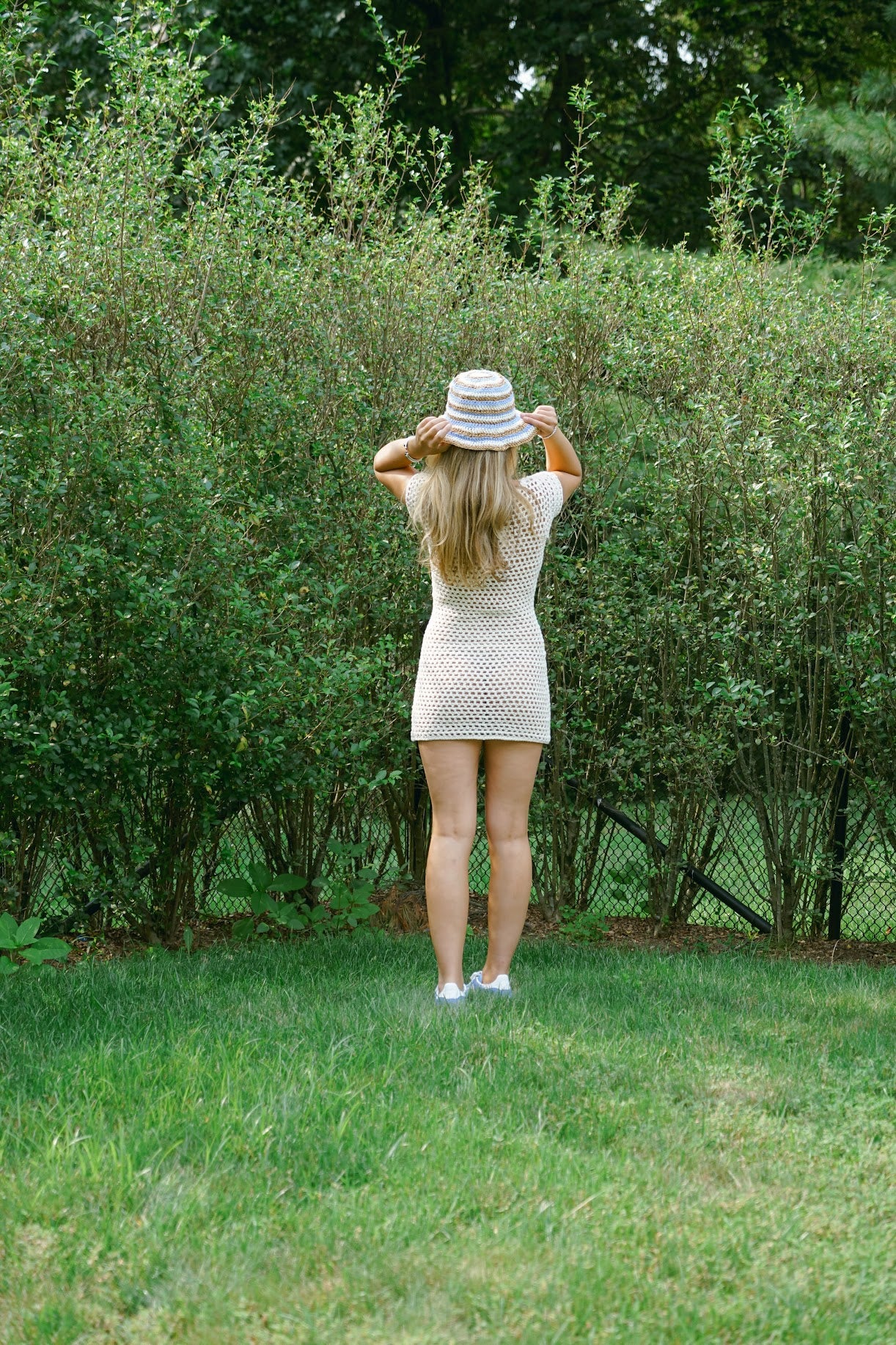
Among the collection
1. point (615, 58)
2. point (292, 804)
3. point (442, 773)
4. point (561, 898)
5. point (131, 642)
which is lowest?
point (561, 898)

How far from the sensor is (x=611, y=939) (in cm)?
591

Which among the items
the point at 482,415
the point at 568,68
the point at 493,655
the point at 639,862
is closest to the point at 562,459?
the point at 482,415

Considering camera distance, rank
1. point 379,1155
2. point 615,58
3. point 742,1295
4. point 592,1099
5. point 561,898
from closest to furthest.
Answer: point 742,1295, point 379,1155, point 592,1099, point 561,898, point 615,58

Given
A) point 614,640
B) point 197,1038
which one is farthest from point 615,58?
point 197,1038

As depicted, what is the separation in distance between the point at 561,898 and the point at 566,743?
0.76 m

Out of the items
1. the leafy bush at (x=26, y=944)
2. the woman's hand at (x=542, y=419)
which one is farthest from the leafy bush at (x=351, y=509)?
the woman's hand at (x=542, y=419)

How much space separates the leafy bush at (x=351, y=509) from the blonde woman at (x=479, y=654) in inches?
33.5

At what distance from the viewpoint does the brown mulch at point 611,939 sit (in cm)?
550

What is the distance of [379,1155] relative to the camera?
9.41 feet

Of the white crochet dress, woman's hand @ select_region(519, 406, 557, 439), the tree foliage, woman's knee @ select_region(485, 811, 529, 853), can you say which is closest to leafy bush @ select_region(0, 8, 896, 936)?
the white crochet dress

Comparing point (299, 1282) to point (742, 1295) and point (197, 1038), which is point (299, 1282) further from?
point (197, 1038)

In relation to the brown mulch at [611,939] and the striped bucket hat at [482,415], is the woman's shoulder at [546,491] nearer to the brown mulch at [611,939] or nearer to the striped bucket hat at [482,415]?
the striped bucket hat at [482,415]

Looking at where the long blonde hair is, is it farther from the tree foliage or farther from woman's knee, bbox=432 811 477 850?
the tree foliage

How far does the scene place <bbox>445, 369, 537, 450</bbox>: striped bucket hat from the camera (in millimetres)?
4113
